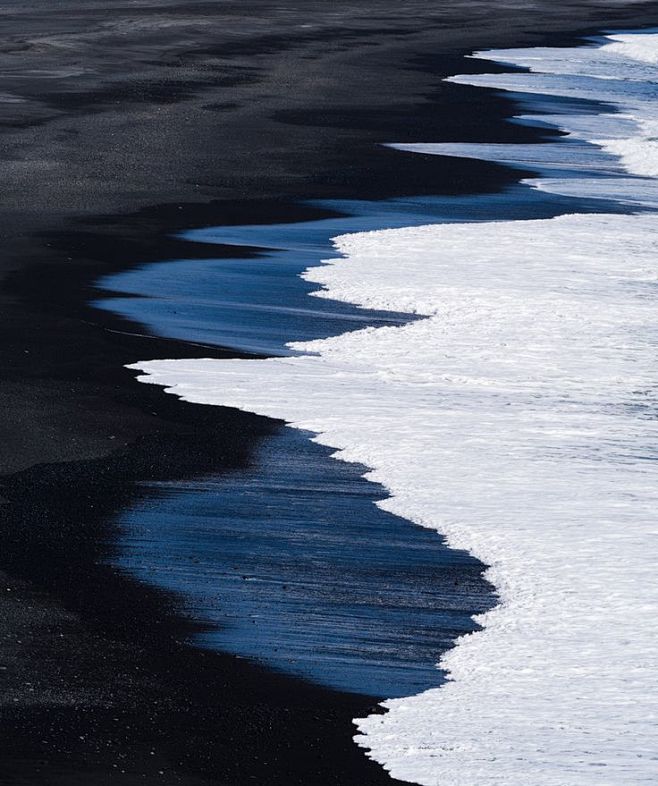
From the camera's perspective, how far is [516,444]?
7.14 meters

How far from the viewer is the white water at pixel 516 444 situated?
4.70 m

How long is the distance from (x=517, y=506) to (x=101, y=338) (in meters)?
2.97

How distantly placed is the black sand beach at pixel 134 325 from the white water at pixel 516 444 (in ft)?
1.12

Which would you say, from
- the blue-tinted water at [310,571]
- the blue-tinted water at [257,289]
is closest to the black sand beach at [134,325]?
the blue-tinted water at [310,571]

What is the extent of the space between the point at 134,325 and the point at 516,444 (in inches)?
102

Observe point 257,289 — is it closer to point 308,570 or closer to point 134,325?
point 134,325

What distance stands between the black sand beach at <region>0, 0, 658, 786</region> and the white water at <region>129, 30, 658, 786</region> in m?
0.34

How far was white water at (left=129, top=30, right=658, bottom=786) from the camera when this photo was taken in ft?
15.4

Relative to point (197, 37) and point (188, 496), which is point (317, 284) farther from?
point (197, 37)

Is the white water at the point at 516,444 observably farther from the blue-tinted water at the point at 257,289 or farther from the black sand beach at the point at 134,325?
the black sand beach at the point at 134,325

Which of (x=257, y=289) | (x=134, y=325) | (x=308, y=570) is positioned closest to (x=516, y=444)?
(x=308, y=570)

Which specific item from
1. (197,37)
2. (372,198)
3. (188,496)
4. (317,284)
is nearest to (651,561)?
(188,496)

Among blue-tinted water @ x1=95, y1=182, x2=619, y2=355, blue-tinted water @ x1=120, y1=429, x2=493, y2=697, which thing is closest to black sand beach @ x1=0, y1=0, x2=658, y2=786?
blue-tinted water @ x1=120, y1=429, x2=493, y2=697

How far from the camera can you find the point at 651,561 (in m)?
5.90
